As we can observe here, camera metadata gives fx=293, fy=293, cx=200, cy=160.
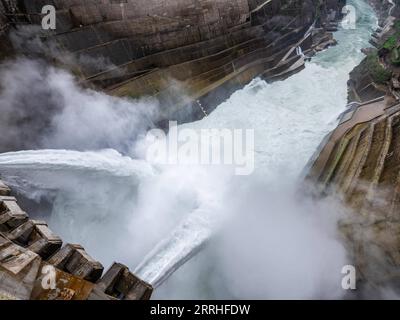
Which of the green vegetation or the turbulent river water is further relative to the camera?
the green vegetation

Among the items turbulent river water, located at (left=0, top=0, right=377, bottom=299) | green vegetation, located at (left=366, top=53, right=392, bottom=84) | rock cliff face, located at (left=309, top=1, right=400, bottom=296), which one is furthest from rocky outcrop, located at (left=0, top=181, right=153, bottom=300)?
green vegetation, located at (left=366, top=53, right=392, bottom=84)

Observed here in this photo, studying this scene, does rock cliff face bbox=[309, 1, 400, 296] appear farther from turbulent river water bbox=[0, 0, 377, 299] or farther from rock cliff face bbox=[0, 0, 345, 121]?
rock cliff face bbox=[0, 0, 345, 121]

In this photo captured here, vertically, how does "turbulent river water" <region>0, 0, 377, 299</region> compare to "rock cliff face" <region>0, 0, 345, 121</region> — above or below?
below

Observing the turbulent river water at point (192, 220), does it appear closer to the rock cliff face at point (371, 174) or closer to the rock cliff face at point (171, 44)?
the rock cliff face at point (371, 174)

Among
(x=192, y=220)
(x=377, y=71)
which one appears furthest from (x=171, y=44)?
(x=377, y=71)

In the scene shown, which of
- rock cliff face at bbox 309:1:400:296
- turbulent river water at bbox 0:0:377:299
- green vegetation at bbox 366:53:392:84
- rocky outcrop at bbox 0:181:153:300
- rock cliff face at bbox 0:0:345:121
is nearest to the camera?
rocky outcrop at bbox 0:181:153:300

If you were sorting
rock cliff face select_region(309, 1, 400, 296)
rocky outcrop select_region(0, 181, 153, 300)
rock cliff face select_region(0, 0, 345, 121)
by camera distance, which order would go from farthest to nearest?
rock cliff face select_region(0, 0, 345, 121), rock cliff face select_region(309, 1, 400, 296), rocky outcrop select_region(0, 181, 153, 300)
